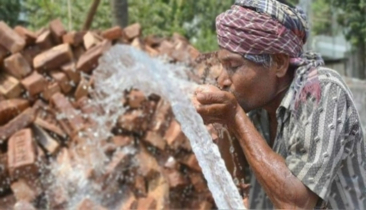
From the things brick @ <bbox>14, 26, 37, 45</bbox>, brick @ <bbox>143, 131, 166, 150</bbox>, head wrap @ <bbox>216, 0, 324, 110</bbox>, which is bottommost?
brick @ <bbox>143, 131, 166, 150</bbox>

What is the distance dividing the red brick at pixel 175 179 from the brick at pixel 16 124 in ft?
4.04

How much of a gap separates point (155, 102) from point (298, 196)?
3.85 m

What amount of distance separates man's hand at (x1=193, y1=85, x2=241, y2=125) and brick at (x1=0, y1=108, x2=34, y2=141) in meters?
3.71

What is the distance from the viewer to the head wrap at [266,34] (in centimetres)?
180

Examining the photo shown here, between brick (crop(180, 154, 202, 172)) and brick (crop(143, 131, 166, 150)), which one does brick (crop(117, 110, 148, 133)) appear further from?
brick (crop(180, 154, 202, 172))

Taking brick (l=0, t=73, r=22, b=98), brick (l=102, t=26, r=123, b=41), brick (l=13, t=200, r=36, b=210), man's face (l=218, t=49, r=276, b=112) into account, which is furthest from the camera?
brick (l=102, t=26, r=123, b=41)

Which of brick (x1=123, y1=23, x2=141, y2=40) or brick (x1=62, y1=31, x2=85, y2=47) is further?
brick (x1=123, y1=23, x2=141, y2=40)

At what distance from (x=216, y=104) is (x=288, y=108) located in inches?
8.6

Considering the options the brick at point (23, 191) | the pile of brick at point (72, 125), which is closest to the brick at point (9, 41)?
the pile of brick at point (72, 125)

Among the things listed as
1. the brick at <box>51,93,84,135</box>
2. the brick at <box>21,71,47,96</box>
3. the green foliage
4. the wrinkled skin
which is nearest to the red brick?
the brick at <box>51,93,84,135</box>

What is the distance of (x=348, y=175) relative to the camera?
1884mm

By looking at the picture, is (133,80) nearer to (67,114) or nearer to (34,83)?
(67,114)

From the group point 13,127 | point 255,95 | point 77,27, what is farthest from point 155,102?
point 77,27

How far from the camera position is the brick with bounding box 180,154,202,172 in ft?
16.7
